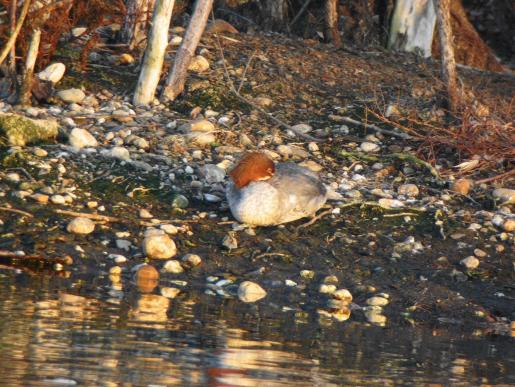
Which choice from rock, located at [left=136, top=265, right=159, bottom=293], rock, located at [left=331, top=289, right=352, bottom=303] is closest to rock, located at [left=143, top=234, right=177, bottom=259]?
rock, located at [left=136, top=265, right=159, bottom=293]

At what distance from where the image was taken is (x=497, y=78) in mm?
11477

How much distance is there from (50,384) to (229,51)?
700 cm

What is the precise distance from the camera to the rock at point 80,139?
816 centimetres

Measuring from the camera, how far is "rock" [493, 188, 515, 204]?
26.1ft

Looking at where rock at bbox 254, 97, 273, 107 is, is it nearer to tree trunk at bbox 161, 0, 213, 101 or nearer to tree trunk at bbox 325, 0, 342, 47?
tree trunk at bbox 161, 0, 213, 101

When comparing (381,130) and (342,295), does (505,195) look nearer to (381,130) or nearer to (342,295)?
(381,130)

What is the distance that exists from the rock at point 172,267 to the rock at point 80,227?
64 centimetres

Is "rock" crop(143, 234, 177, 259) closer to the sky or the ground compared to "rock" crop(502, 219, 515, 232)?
closer to the ground

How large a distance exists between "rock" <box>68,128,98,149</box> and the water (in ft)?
6.79

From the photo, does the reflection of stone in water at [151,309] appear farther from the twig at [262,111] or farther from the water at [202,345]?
the twig at [262,111]

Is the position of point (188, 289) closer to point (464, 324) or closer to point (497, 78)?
point (464, 324)

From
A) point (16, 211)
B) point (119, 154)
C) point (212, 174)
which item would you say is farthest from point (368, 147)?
point (16, 211)

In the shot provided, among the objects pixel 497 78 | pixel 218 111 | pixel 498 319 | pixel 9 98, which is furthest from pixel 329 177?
pixel 497 78

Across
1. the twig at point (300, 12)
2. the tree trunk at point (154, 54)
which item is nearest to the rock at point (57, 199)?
the tree trunk at point (154, 54)
